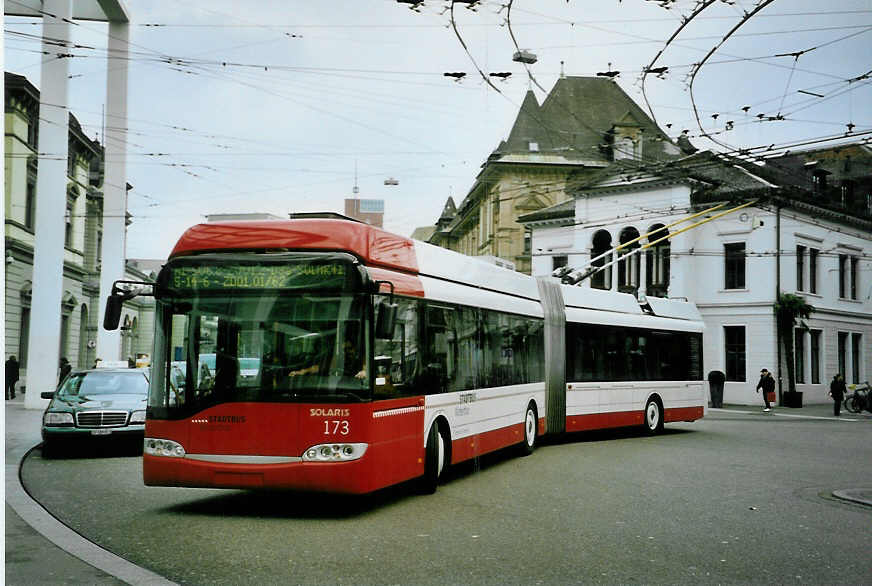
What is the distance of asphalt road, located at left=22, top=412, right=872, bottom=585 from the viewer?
7.47 m

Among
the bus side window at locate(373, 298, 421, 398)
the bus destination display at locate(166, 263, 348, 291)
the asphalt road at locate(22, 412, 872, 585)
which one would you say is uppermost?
the bus destination display at locate(166, 263, 348, 291)

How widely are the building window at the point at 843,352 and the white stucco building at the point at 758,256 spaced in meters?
0.05

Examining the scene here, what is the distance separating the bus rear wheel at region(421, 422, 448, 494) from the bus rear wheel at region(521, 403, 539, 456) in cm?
490

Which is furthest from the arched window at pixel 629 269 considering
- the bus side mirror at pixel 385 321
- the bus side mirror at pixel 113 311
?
the bus side mirror at pixel 113 311

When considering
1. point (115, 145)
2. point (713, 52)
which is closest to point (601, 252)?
point (115, 145)

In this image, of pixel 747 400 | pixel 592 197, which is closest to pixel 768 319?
pixel 747 400

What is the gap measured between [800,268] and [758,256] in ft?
8.28

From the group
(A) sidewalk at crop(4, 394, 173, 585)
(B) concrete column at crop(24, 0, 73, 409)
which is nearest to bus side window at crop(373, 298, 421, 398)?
(A) sidewalk at crop(4, 394, 173, 585)

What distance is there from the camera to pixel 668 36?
18.7m

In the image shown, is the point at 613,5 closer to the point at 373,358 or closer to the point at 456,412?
the point at 456,412

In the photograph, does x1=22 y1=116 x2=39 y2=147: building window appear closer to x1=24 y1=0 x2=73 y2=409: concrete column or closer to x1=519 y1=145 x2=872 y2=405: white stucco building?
x1=24 y1=0 x2=73 y2=409: concrete column

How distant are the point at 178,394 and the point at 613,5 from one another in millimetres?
10614

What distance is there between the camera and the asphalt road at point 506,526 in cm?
747

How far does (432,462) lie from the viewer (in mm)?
11977
